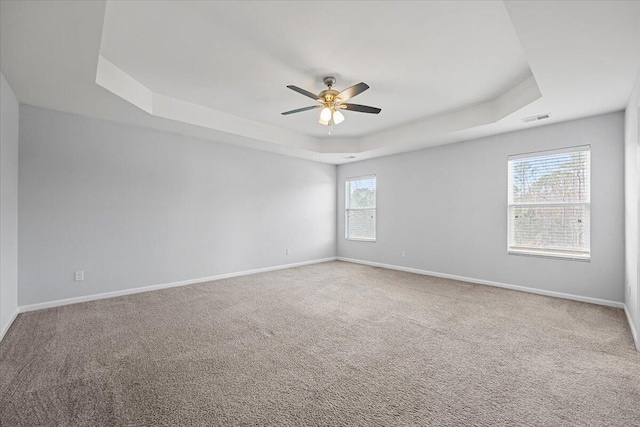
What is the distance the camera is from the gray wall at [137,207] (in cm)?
366

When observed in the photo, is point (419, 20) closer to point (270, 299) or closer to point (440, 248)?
point (270, 299)

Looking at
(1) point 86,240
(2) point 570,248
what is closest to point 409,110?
(2) point 570,248

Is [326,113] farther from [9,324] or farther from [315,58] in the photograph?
[9,324]

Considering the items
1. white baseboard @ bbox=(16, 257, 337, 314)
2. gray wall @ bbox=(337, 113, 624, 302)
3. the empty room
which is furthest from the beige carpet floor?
gray wall @ bbox=(337, 113, 624, 302)

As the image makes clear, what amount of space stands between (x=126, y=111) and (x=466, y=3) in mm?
3892

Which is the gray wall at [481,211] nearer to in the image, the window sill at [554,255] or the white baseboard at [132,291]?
the window sill at [554,255]

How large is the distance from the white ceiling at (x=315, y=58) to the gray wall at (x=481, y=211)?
0.38m

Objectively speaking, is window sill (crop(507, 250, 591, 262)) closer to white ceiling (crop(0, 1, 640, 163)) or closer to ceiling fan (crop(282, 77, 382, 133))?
white ceiling (crop(0, 1, 640, 163))

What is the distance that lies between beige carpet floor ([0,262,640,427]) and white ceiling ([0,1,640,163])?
Result: 96.9 inches

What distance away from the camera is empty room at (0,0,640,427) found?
6.48 ft

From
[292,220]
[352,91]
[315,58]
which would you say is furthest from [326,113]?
[292,220]

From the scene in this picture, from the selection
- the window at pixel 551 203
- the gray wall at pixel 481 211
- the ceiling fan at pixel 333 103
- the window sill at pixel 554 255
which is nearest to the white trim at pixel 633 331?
the gray wall at pixel 481 211

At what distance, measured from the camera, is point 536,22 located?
201 cm

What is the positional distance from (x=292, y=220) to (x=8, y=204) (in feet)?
14.2
